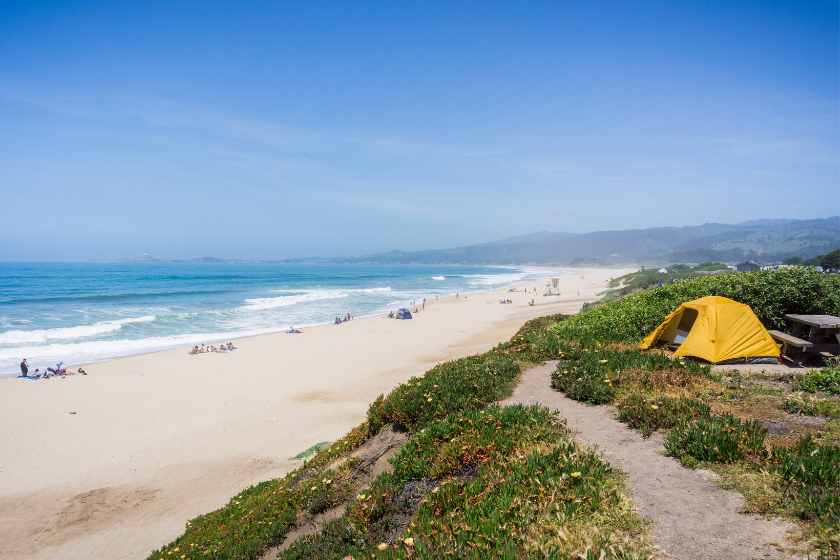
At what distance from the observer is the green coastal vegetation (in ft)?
10.3

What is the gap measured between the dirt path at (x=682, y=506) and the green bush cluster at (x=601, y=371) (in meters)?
1.07

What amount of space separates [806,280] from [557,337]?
643 cm

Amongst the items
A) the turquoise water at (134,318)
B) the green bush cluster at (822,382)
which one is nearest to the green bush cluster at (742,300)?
the green bush cluster at (822,382)

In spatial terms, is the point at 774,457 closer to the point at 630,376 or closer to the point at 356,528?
the point at 630,376

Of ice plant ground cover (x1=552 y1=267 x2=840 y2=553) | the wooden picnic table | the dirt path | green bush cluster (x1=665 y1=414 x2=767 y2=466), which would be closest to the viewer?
the dirt path

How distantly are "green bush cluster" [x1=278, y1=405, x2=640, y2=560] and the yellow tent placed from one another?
581 cm

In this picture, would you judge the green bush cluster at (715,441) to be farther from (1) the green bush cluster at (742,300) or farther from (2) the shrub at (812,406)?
(1) the green bush cluster at (742,300)

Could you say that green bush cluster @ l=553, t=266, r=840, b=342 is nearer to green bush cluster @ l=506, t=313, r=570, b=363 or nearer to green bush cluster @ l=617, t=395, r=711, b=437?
green bush cluster @ l=506, t=313, r=570, b=363

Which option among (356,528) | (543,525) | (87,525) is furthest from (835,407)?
(87,525)

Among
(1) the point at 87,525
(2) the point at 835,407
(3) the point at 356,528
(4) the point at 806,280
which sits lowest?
(1) the point at 87,525

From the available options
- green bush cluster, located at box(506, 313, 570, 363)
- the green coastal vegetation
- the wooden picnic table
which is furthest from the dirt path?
the wooden picnic table

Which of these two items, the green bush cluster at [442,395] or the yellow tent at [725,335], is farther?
the yellow tent at [725,335]

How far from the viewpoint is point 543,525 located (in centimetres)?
317

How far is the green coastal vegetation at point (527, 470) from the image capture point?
10.3ft
